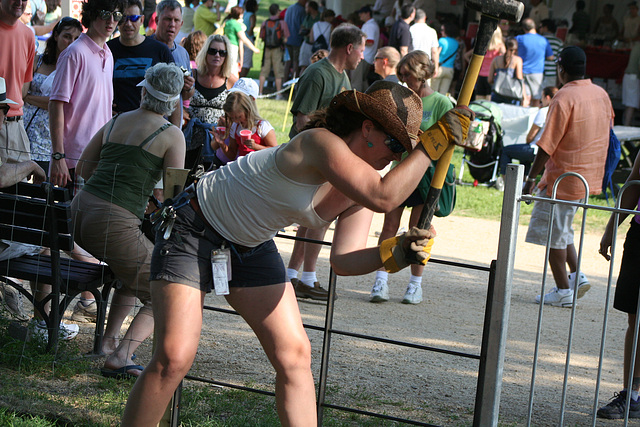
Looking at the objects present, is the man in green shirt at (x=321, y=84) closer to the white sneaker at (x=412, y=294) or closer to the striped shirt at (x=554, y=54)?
the white sneaker at (x=412, y=294)

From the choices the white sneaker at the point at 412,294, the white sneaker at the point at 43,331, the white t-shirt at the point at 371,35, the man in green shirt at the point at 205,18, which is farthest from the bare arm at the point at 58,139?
the white t-shirt at the point at 371,35

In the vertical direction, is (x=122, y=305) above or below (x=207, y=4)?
below

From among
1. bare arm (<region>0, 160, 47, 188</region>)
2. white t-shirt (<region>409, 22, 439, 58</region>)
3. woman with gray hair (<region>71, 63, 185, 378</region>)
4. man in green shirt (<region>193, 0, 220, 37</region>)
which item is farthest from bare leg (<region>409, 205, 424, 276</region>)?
man in green shirt (<region>193, 0, 220, 37</region>)

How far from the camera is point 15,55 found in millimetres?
5641

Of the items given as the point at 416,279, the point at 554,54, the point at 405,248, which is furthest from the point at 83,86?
the point at 554,54

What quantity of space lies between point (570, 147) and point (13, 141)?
443 cm

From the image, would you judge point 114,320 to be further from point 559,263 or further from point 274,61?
point 274,61

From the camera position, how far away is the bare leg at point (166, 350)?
2910 mm

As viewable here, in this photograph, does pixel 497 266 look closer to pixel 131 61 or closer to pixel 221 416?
pixel 221 416

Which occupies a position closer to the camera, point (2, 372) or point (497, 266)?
point (497, 266)

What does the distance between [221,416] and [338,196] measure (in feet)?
4.90

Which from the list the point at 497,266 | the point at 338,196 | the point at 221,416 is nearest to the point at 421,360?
the point at 221,416

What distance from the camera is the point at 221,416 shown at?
3877 mm

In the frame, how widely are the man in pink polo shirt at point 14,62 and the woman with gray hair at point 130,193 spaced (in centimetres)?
130
